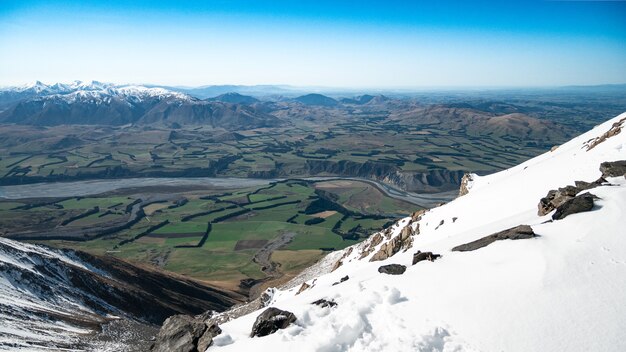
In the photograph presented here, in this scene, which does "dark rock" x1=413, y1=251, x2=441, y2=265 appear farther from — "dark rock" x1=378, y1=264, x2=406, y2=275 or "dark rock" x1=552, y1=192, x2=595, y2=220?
"dark rock" x1=552, y1=192, x2=595, y2=220

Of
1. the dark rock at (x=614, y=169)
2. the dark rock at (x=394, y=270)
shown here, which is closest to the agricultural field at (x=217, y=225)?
the dark rock at (x=394, y=270)

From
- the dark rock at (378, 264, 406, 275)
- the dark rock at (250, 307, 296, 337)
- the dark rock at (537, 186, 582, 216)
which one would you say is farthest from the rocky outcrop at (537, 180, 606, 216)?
the dark rock at (250, 307, 296, 337)

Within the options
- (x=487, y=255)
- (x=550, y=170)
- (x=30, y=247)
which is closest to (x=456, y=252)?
(x=487, y=255)

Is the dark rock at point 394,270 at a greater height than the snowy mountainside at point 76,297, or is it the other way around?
the dark rock at point 394,270

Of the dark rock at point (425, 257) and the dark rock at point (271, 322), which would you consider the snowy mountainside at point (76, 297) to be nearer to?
the dark rock at point (271, 322)

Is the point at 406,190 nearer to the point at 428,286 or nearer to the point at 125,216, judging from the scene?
the point at 125,216

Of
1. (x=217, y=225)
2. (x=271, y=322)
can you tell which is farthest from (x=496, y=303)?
(x=217, y=225)
